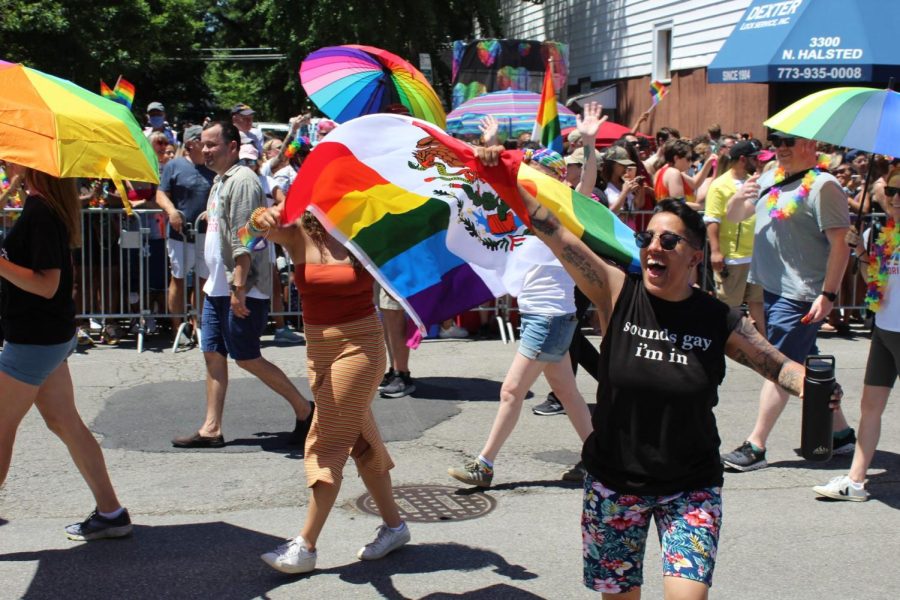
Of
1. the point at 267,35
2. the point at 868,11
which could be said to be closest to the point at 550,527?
the point at 868,11

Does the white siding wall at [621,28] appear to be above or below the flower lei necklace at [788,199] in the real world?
above

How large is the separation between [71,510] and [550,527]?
8.58 ft

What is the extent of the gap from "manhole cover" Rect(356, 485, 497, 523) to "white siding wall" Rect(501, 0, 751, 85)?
54.3 feet

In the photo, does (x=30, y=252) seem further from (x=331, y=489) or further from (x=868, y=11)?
(x=868, y=11)

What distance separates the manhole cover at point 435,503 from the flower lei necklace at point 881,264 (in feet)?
8.35

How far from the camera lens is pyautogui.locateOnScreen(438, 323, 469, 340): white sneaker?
1114 centimetres

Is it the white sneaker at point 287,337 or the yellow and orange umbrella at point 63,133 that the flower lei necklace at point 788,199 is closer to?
the yellow and orange umbrella at point 63,133

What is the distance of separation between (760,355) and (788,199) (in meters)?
3.20

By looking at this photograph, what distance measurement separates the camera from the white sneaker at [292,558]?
4.81 m

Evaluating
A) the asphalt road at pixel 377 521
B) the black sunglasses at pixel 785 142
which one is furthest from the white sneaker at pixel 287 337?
the black sunglasses at pixel 785 142

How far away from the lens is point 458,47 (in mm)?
24969

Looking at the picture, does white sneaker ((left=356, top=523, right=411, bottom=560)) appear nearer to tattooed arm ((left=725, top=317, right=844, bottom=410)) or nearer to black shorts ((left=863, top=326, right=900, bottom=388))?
tattooed arm ((left=725, top=317, right=844, bottom=410))

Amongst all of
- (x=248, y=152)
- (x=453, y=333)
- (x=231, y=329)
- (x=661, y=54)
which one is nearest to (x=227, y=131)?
(x=231, y=329)

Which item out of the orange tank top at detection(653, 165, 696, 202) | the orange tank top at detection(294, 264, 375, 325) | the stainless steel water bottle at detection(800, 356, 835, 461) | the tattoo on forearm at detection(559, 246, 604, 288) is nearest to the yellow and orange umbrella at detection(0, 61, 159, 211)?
the orange tank top at detection(294, 264, 375, 325)
